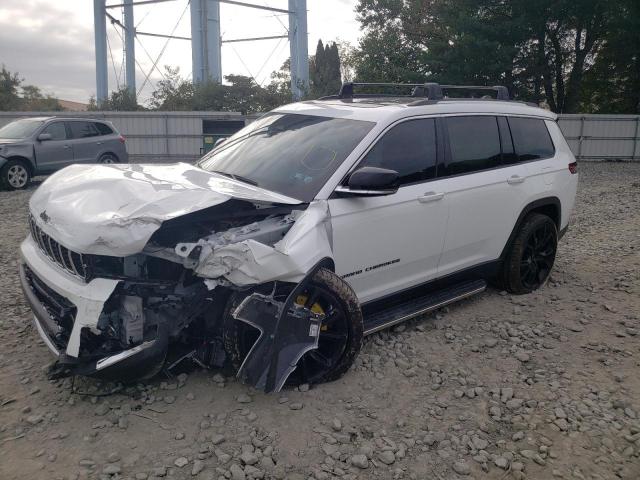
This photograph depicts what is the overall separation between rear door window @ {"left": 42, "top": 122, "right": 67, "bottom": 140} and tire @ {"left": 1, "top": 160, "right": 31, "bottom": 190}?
3.55ft

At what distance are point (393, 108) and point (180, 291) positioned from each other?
208 cm

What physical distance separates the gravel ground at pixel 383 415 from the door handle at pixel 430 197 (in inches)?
41.2

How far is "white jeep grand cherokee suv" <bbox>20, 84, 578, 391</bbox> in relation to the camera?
296 centimetres

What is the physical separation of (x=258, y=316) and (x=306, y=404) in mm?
636

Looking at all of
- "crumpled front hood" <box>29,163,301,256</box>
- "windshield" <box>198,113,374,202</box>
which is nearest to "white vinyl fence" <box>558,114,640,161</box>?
"windshield" <box>198,113,374,202</box>

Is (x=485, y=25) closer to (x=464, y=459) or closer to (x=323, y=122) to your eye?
(x=323, y=122)

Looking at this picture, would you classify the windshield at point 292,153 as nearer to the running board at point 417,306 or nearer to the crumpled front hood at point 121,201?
the crumpled front hood at point 121,201

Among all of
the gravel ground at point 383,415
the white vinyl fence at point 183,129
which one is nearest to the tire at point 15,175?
the white vinyl fence at point 183,129

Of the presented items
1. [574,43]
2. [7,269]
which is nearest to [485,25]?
[574,43]

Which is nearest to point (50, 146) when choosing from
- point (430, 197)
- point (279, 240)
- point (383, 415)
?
point (430, 197)

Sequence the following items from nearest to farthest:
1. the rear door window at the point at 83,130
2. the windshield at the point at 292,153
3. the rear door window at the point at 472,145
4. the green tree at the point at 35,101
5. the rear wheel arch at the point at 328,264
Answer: the rear wheel arch at the point at 328,264, the windshield at the point at 292,153, the rear door window at the point at 472,145, the rear door window at the point at 83,130, the green tree at the point at 35,101

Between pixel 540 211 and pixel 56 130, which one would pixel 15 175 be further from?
pixel 540 211

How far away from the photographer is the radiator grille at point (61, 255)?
3.04 m

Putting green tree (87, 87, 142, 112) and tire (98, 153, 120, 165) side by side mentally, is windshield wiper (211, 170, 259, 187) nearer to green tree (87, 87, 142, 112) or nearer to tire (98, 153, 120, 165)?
tire (98, 153, 120, 165)
